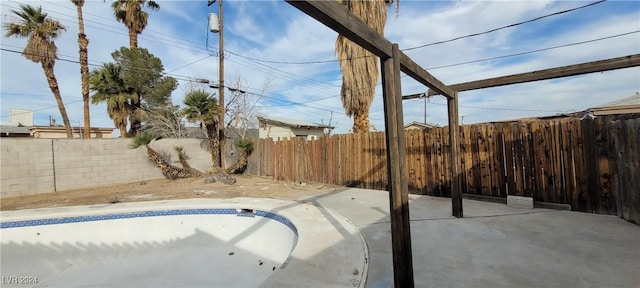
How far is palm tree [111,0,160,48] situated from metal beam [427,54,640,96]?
1431 cm

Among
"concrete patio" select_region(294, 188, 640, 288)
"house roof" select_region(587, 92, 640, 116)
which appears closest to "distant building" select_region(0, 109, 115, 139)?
"concrete patio" select_region(294, 188, 640, 288)

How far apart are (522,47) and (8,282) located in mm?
11741

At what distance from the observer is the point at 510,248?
106 inches

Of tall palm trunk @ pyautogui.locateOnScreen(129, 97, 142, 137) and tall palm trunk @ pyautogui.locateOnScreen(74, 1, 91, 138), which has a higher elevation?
tall palm trunk @ pyautogui.locateOnScreen(74, 1, 91, 138)

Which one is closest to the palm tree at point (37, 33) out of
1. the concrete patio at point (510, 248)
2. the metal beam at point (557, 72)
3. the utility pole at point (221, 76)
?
the utility pole at point (221, 76)

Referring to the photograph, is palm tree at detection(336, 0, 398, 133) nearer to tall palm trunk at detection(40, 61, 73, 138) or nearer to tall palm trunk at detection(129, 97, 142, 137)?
tall palm trunk at detection(129, 97, 142, 137)

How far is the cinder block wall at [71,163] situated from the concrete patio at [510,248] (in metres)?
8.33

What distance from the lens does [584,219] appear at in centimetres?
359

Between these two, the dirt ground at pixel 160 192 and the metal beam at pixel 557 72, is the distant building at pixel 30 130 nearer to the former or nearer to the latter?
the dirt ground at pixel 160 192

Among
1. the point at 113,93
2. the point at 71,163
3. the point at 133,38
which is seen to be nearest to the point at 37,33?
the point at 133,38

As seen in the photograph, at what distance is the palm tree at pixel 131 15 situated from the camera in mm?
12141

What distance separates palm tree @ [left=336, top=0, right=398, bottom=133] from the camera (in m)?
7.98

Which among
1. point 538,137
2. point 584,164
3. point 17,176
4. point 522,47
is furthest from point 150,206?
point 522,47

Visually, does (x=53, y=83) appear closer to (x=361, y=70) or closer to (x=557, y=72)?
(x=361, y=70)
